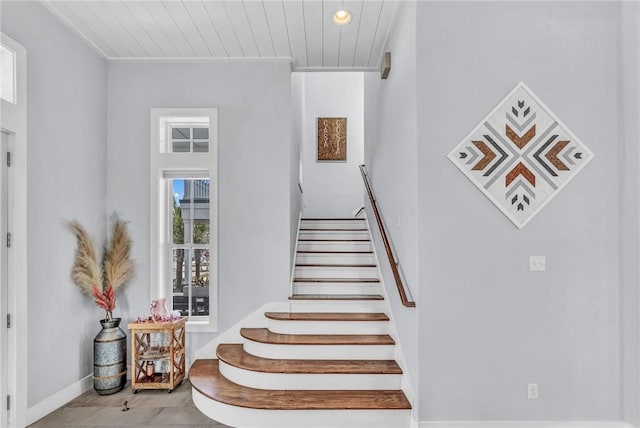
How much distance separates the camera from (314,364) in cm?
343

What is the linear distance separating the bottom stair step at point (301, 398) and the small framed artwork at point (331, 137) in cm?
465

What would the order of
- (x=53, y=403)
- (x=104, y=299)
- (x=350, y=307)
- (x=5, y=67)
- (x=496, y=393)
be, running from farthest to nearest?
(x=350, y=307) → (x=104, y=299) → (x=53, y=403) → (x=5, y=67) → (x=496, y=393)

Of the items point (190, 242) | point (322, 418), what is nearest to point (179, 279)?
point (190, 242)

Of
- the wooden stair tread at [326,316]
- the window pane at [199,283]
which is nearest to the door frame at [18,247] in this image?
the window pane at [199,283]

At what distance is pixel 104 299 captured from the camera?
377 centimetres

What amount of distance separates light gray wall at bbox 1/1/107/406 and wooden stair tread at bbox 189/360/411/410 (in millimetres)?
1155

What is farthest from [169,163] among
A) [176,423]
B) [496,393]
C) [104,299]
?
[496,393]

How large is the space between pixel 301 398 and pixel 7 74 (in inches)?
123

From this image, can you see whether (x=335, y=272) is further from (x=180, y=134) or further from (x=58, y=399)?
(x=58, y=399)

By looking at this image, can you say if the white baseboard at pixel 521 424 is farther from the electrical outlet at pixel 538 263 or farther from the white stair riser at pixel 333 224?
the white stair riser at pixel 333 224

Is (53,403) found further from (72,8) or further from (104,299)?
(72,8)

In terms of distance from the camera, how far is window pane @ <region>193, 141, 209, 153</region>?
447cm

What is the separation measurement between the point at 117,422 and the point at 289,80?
11.0 ft

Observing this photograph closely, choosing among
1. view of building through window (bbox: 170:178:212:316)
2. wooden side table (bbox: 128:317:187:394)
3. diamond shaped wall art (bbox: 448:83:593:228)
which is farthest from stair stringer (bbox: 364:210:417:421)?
wooden side table (bbox: 128:317:187:394)
